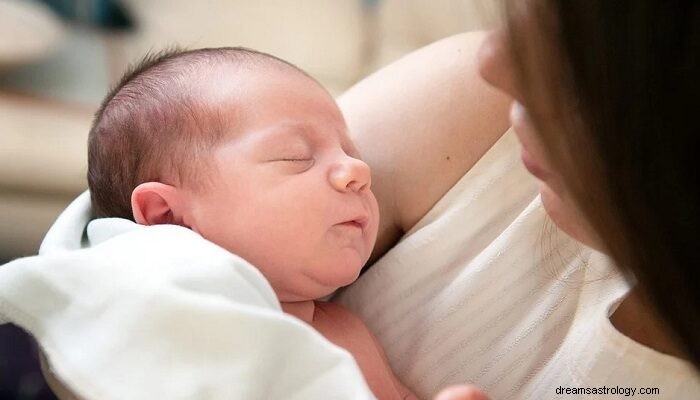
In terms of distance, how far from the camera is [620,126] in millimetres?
479

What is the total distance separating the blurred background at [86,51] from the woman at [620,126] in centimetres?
86

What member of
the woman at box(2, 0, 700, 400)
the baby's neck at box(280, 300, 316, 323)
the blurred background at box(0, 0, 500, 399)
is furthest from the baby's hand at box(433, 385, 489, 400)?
the blurred background at box(0, 0, 500, 399)

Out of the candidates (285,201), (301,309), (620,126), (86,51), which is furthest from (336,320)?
(86,51)

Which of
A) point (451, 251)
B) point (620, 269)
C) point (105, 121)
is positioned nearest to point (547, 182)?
point (620, 269)

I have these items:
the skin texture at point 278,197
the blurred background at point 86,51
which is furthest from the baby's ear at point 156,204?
the blurred background at point 86,51

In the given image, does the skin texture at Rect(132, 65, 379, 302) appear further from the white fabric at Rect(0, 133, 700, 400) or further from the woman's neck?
the woman's neck

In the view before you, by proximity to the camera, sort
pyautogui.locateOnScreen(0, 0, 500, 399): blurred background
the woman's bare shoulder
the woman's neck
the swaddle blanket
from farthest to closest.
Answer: pyautogui.locateOnScreen(0, 0, 500, 399): blurred background, the woman's bare shoulder, the woman's neck, the swaddle blanket

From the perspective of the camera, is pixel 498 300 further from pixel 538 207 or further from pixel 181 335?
pixel 181 335

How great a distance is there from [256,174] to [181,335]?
0.18 m

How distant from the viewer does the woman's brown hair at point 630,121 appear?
45 centimetres

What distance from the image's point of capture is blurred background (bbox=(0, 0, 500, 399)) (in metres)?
1.47

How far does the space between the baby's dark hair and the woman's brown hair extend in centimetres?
31

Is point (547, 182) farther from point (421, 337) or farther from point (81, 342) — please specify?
point (81, 342)

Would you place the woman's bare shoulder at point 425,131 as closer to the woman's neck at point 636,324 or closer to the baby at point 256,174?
the baby at point 256,174
